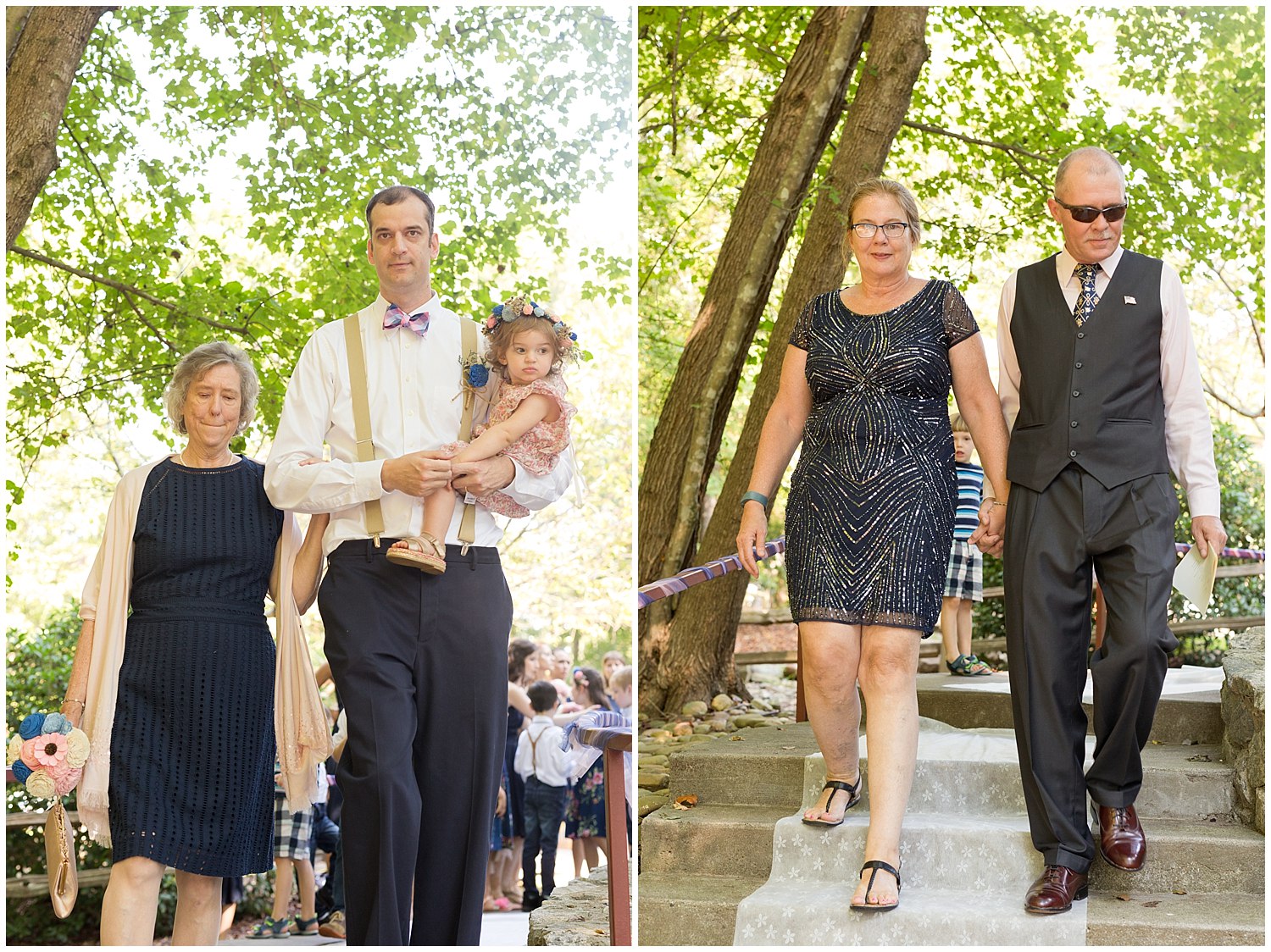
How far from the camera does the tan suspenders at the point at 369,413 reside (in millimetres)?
3010

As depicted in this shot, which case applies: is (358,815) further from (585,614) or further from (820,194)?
(585,614)

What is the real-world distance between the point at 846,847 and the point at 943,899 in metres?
0.32

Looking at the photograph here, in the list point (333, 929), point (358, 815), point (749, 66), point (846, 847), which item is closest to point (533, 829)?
point (333, 929)

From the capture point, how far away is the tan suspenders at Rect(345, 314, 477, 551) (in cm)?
301

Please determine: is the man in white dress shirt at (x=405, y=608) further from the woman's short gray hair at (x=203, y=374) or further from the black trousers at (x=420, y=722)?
the woman's short gray hair at (x=203, y=374)

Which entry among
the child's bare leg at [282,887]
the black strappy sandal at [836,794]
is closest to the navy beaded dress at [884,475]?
the black strappy sandal at [836,794]

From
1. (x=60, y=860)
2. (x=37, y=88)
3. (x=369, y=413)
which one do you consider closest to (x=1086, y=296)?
(x=369, y=413)

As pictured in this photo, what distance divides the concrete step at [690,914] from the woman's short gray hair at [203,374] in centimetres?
177

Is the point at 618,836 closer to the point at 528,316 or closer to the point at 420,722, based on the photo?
the point at 420,722

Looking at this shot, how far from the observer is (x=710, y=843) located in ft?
12.3

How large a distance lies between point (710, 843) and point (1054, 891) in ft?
3.45

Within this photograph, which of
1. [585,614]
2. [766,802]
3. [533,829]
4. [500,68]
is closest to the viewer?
[766,802]

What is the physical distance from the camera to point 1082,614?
10.5 ft

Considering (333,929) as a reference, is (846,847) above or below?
above
